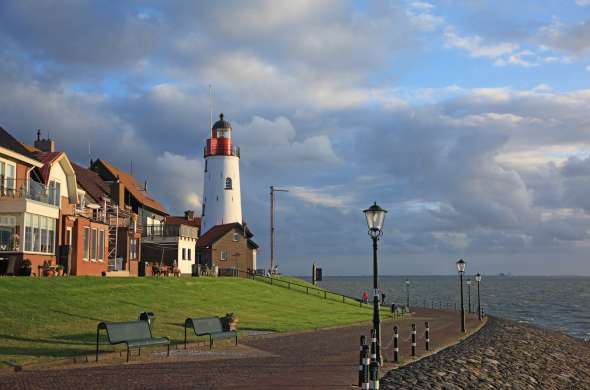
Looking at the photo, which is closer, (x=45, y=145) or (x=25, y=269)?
(x=25, y=269)

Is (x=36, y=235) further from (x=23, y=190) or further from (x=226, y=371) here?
(x=226, y=371)

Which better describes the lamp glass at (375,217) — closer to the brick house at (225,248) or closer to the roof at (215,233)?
the brick house at (225,248)

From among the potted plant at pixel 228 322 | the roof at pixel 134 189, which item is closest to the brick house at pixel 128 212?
the roof at pixel 134 189

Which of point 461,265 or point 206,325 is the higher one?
point 461,265

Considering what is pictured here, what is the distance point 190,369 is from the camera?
17.1 meters

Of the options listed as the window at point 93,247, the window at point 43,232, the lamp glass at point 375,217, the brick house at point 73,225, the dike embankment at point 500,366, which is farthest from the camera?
the window at point 93,247

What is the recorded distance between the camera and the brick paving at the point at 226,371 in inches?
583

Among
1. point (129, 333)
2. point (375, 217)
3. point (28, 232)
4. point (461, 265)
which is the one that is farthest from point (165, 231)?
point (375, 217)

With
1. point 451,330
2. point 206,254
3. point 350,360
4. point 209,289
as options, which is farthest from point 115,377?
point 206,254

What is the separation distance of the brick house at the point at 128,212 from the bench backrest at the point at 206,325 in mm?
25072

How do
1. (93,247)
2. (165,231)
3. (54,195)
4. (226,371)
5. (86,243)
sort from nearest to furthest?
(226,371)
(54,195)
(86,243)
(93,247)
(165,231)

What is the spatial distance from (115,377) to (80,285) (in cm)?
1872

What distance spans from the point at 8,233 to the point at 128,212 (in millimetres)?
20318

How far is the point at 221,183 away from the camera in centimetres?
7556
